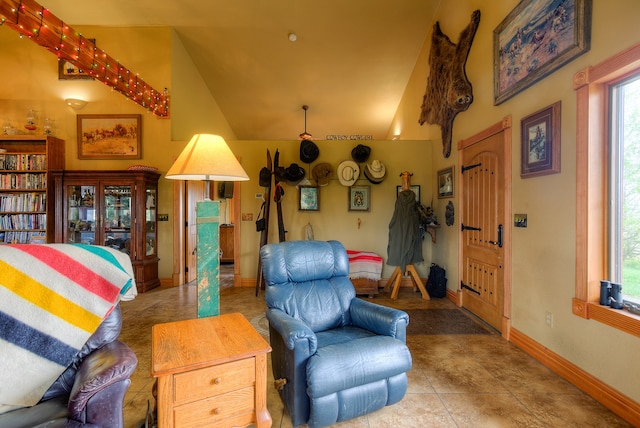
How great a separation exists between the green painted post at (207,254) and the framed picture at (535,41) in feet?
8.85

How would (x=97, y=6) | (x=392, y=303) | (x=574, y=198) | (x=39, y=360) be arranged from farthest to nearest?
(x=97, y=6), (x=392, y=303), (x=574, y=198), (x=39, y=360)

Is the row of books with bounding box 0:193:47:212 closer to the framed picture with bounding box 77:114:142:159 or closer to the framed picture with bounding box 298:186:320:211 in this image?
the framed picture with bounding box 77:114:142:159

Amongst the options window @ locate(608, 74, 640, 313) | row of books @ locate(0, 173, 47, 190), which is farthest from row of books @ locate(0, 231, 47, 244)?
window @ locate(608, 74, 640, 313)

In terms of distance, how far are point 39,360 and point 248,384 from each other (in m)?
0.88

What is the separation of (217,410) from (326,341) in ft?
2.38

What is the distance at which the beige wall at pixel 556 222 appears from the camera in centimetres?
181

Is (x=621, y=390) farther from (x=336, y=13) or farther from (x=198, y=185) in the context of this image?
(x=198, y=185)

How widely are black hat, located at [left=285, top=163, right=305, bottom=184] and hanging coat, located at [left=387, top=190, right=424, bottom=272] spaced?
1.56 metres

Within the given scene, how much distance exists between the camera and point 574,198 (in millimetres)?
2111

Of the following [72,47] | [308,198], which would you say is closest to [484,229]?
[308,198]

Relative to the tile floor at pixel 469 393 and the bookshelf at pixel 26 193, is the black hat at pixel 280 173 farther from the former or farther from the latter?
the bookshelf at pixel 26 193

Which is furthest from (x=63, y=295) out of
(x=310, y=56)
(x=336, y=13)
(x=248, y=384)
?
(x=310, y=56)

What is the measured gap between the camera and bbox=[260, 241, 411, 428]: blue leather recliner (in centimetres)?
159

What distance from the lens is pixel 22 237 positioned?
4.48 meters
